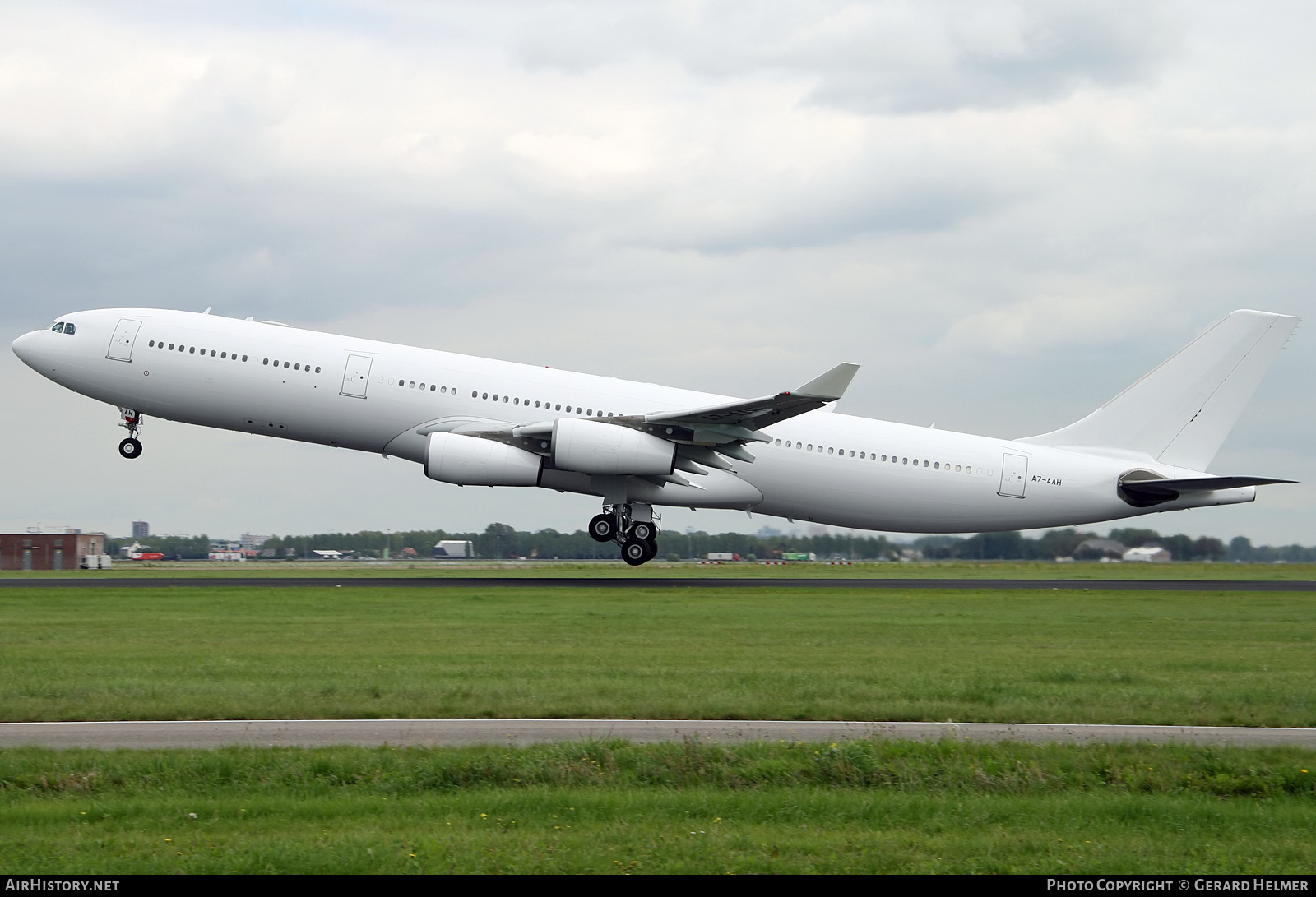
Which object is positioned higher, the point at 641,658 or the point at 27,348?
the point at 27,348

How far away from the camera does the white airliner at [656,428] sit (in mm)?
33094

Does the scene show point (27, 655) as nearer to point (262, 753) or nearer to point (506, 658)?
point (506, 658)

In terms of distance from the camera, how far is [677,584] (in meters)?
36.5

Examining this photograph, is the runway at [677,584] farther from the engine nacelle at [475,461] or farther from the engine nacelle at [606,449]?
the engine nacelle at [606,449]

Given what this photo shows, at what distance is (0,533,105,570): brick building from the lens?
6159 cm

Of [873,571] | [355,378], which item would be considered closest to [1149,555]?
[873,571]

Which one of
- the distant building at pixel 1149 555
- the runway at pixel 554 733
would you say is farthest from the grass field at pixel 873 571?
the runway at pixel 554 733

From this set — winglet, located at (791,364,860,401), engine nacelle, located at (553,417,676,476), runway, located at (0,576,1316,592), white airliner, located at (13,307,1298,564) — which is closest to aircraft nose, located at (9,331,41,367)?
white airliner, located at (13,307,1298,564)

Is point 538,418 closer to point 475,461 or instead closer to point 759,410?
point 475,461

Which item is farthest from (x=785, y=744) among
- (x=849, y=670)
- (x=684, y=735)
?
(x=849, y=670)

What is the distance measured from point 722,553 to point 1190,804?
68.8 meters

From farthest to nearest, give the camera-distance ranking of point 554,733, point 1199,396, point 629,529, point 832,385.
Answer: point 1199,396, point 629,529, point 832,385, point 554,733

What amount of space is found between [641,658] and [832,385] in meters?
13.8

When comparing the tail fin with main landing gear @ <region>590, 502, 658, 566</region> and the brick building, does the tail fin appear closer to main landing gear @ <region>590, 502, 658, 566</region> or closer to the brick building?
main landing gear @ <region>590, 502, 658, 566</region>
